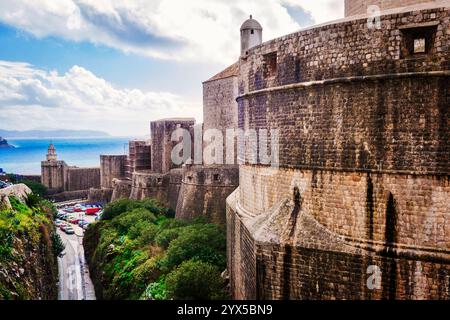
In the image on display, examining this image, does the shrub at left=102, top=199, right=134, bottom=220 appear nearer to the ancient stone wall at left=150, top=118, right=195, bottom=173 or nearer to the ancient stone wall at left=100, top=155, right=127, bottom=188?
the ancient stone wall at left=150, top=118, right=195, bottom=173

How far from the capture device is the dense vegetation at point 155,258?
12.7 m

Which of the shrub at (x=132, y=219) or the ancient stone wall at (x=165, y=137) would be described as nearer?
the shrub at (x=132, y=219)

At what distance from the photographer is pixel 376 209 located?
7871 millimetres

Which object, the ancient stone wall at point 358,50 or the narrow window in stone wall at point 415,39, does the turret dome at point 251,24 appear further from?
the narrow window in stone wall at point 415,39

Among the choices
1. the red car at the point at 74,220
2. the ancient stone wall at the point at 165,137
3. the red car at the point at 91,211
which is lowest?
the red car at the point at 74,220

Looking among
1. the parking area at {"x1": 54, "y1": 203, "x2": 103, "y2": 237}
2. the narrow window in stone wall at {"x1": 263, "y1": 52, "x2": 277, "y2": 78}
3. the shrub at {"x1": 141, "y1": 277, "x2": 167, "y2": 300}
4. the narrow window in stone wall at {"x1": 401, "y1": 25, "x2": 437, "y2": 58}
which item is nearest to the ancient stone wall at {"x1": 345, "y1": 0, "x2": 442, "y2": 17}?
the narrow window in stone wall at {"x1": 401, "y1": 25, "x2": 437, "y2": 58}

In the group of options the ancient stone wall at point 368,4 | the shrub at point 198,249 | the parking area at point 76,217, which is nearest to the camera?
the ancient stone wall at point 368,4

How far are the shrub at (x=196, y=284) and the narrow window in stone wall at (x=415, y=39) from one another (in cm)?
812

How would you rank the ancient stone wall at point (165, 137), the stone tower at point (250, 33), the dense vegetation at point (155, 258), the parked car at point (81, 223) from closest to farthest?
the dense vegetation at point (155, 258) < the stone tower at point (250, 33) < the ancient stone wall at point (165, 137) < the parked car at point (81, 223)

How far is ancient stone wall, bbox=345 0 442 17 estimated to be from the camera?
32.9ft

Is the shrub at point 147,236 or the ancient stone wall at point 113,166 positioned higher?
the ancient stone wall at point 113,166

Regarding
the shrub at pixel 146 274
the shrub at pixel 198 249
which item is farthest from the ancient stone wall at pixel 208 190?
the shrub at pixel 146 274

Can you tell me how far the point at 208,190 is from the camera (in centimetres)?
2077
